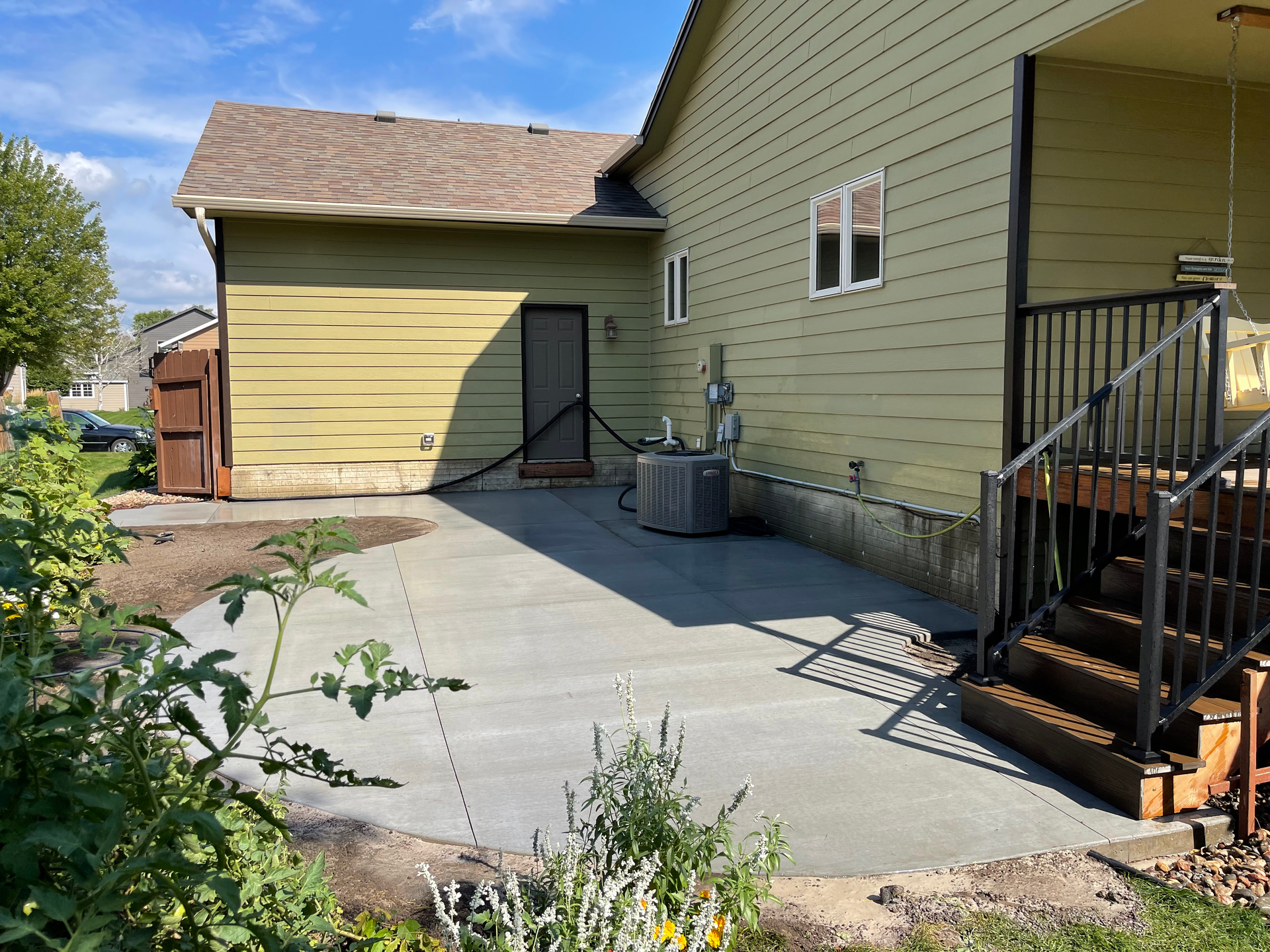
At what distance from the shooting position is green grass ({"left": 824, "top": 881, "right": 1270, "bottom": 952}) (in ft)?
7.62

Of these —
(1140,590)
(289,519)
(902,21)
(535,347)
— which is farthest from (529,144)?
(1140,590)

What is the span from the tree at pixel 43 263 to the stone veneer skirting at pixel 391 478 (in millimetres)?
21621

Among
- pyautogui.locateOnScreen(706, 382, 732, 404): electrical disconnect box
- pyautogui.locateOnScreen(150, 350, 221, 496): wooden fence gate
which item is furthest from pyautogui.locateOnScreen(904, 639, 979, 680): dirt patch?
pyautogui.locateOnScreen(150, 350, 221, 496): wooden fence gate

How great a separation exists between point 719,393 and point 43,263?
91.0ft

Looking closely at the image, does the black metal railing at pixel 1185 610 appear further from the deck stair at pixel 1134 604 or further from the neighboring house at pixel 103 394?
the neighboring house at pixel 103 394

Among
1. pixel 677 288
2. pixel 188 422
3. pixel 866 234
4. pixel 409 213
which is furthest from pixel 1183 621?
pixel 188 422

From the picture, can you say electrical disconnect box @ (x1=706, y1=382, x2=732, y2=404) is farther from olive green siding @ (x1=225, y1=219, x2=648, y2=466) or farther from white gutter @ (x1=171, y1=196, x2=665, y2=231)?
white gutter @ (x1=171, y1=196, x2=665, y2=231)

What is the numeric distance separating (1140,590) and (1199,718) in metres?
1.07

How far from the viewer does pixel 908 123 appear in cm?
619

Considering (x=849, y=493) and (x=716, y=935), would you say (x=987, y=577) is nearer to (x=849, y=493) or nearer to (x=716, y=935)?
(x=716, y=935)

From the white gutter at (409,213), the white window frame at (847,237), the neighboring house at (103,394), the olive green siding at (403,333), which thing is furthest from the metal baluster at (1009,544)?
the neighboring house at (103,394)

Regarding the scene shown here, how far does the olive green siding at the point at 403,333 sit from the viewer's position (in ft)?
35.1

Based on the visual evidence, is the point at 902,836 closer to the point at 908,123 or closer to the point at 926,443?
the point at 926,443

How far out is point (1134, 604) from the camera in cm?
402
